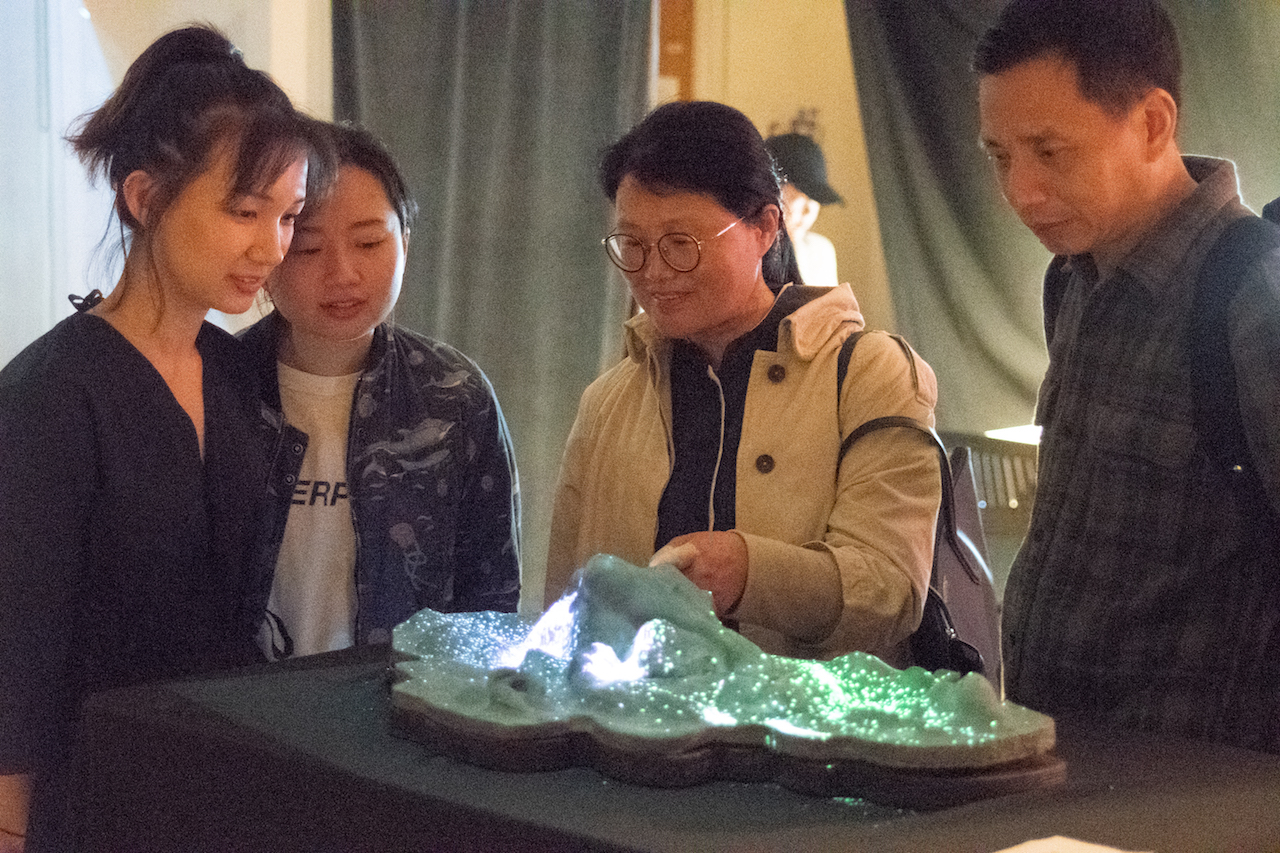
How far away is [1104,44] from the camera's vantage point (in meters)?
1.13

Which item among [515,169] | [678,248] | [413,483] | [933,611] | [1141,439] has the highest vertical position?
[515,169]

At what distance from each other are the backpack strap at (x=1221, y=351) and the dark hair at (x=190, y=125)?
0.94m

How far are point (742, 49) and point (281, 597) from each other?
2.70 meters

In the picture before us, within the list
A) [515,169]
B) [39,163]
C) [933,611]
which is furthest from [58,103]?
[933,611]

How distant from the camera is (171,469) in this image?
1.27 m

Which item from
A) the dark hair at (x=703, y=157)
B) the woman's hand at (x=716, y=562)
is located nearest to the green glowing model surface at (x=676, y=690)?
the woman's hand at (x=716, y=562)

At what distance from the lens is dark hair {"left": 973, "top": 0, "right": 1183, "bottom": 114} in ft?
3.71

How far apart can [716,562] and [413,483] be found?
1.41 ft

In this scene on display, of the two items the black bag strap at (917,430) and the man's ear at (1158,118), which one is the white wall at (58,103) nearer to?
the black bag strap at (917,430)

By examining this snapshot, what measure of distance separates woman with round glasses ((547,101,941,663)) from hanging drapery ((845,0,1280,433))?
206 centimetres

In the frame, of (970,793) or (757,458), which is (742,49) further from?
(970,793)

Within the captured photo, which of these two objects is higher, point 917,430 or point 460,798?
point 917,430

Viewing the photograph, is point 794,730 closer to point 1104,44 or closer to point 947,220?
point 1104,44

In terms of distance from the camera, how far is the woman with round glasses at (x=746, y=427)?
1.29 m
